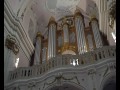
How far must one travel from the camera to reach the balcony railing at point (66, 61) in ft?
35.6

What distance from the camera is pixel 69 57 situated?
11344mm

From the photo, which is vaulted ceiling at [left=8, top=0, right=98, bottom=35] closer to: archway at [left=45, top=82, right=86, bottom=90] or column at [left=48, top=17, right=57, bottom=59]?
column at [left=48, top=17, right=57, bottom=59]

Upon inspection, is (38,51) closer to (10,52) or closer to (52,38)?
(52,38)

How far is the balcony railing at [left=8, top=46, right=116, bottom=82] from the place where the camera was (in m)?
10.8

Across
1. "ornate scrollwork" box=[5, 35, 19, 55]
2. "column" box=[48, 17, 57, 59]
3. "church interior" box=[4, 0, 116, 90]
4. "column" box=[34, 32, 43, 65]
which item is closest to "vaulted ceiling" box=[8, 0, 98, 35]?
"church interior" box=[4, 0, 116, 90]

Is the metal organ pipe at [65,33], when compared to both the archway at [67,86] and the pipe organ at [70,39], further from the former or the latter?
the archway at [67,86]

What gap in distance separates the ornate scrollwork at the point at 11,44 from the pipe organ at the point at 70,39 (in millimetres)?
2129

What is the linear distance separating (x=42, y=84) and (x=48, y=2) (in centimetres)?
840

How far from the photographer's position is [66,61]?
11.2 m

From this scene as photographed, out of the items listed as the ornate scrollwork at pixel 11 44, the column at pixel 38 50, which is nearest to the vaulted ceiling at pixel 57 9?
the column at pixel 38 50

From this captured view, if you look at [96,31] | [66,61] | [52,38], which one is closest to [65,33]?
[52,38]

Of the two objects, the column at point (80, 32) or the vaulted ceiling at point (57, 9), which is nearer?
the column at point (80, 32)
